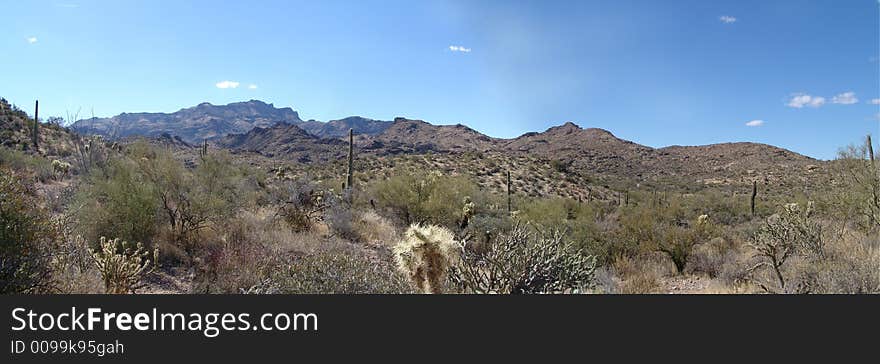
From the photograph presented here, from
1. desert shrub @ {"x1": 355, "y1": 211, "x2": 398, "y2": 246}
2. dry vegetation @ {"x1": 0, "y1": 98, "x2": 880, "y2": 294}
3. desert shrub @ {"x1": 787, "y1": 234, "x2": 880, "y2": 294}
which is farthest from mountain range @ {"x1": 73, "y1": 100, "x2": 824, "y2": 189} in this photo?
desert shrub @ {"x1": 787, "y1": 234, "x2": 880, "y2": 294}

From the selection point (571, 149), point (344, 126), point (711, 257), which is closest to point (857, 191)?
point (711, 257)

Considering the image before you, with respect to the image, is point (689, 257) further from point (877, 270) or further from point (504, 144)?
point (504, 144)

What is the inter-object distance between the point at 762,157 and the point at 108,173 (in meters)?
57.8

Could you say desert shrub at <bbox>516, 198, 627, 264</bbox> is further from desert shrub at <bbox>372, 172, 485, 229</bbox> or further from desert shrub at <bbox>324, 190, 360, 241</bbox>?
desert shrub at <bbox>324, 190, 360, 241</bbox>

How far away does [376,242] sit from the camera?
11172 millimetres

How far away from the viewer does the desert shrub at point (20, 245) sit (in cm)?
465

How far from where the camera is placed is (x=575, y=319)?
3.64 metres

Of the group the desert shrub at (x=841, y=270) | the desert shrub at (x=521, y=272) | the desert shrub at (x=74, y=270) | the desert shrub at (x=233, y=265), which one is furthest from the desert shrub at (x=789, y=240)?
the desert shrub at (x=74, y=270)

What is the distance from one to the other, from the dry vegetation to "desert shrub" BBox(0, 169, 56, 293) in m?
0.01

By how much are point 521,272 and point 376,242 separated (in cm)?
650

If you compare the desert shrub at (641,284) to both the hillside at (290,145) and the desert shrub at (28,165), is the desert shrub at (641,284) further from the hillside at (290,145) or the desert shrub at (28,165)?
the hillside at (290,145)

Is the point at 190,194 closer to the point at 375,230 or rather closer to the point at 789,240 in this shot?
the point at 375,230

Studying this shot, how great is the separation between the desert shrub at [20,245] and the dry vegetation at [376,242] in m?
0.01

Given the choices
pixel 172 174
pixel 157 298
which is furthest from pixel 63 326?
pixel 172 174
